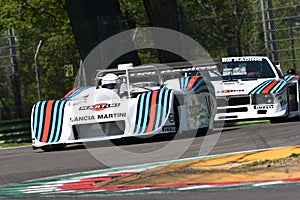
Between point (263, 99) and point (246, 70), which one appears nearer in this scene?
point (263, 99)

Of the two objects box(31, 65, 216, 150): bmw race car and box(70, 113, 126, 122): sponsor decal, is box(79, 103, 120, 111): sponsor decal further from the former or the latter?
box(70, 113, 126, 122): sponsor decal

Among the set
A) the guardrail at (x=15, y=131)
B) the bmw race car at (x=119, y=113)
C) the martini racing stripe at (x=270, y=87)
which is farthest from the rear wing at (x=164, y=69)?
the guardrail at (x=15, y=131)

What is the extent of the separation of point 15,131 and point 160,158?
8874 mm

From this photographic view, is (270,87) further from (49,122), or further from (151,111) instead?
(49,122)

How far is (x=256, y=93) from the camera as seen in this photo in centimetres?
1730

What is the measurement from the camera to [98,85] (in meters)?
15.8

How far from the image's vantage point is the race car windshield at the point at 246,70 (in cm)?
1809

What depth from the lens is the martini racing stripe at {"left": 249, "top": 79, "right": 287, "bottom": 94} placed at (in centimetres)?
1709

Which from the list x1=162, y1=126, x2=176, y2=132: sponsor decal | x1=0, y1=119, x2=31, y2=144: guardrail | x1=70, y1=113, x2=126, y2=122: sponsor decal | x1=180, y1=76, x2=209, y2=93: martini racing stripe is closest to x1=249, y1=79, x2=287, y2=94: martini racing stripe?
x1=180, y1=76, x2=209, y2=93: martini racing stripe

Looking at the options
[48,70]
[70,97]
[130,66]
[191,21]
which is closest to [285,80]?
[130,66]

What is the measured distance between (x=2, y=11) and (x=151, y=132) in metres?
22.9

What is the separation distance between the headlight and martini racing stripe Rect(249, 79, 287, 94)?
0.08 meters

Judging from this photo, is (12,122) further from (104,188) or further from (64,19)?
(64,19)

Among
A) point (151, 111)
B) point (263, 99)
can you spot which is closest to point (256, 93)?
point (263, 99)
